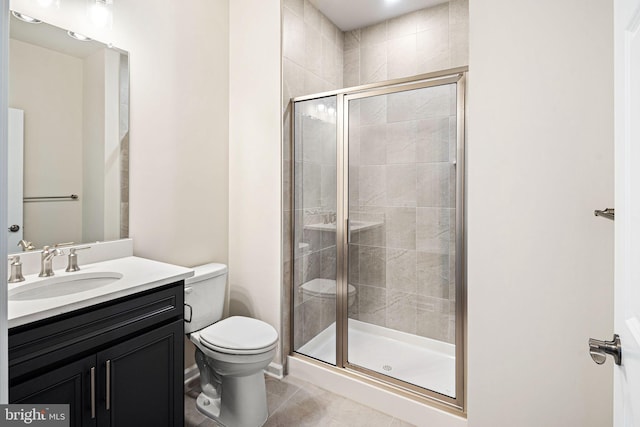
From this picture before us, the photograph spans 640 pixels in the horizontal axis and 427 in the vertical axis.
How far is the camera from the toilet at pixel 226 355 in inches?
65.6

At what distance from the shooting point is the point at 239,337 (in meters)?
1.76

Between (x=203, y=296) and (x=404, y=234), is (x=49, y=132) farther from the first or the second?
(x=404, y=234)

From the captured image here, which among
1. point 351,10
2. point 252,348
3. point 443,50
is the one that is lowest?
point 252,348

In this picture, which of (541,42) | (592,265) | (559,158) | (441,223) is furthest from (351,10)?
(592,265)

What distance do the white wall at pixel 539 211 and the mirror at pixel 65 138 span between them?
5.96 feet

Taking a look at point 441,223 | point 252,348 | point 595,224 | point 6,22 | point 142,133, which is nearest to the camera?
point 6,22

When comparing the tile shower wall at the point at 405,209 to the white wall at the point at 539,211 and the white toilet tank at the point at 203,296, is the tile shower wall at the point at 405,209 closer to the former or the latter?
the white wall at the point at 539,211

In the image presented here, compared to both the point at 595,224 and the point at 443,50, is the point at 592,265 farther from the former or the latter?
the point at 443,50

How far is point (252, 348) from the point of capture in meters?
1.64

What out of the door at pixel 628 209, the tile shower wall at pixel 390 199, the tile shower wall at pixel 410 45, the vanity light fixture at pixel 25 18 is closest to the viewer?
the door at pixel 628 209

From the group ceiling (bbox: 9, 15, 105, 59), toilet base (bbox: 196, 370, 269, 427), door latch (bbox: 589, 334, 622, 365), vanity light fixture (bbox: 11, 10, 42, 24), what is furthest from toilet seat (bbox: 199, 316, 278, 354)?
vanity light fixture (bbox: 11, 10, 42, 24)

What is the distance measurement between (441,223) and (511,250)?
1.92 ft

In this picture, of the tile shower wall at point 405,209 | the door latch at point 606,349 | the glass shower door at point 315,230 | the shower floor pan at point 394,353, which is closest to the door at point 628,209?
the door latch at point 606,349

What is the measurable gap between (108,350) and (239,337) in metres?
0.67
